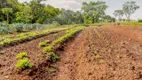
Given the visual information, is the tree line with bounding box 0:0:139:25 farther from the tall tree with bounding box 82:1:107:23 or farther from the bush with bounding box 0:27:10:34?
the bush with bounding box 0:27:10:34

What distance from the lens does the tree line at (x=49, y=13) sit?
5718 cm

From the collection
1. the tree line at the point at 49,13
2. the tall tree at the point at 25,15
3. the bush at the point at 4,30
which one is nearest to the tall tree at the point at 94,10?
the tree line at the point at 49,13

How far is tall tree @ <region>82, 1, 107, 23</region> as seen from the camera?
89.8 m

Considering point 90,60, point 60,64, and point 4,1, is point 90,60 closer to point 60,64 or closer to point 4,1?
point 60,64

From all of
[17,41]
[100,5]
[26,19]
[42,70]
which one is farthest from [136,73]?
[100,5]

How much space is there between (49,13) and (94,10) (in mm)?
23886

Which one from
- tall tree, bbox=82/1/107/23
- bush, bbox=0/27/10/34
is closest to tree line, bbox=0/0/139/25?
tall tree, bbox=82/1/107/23

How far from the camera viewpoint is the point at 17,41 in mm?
16266

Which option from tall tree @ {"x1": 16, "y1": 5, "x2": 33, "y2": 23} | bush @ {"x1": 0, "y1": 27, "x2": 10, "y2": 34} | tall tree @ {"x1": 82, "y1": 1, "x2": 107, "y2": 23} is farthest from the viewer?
tall tree @ {"x1": 82, "y1": 1, "x2": 107, "y2": 23}

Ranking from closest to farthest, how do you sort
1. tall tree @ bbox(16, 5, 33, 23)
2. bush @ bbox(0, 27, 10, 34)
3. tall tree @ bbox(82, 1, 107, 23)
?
1. bush @ bbox(0, 27, 10, 34)
2. tall tree @ bbox(16, 5, 33, 23)
3. tall tree @ bbox(82, 1, 107, 23)

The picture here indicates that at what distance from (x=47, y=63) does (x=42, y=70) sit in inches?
41.1

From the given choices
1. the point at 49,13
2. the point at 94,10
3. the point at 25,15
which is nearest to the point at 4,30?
the point at 25,15

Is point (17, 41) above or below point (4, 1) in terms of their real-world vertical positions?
below

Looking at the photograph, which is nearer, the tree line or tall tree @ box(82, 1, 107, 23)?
the tree line
